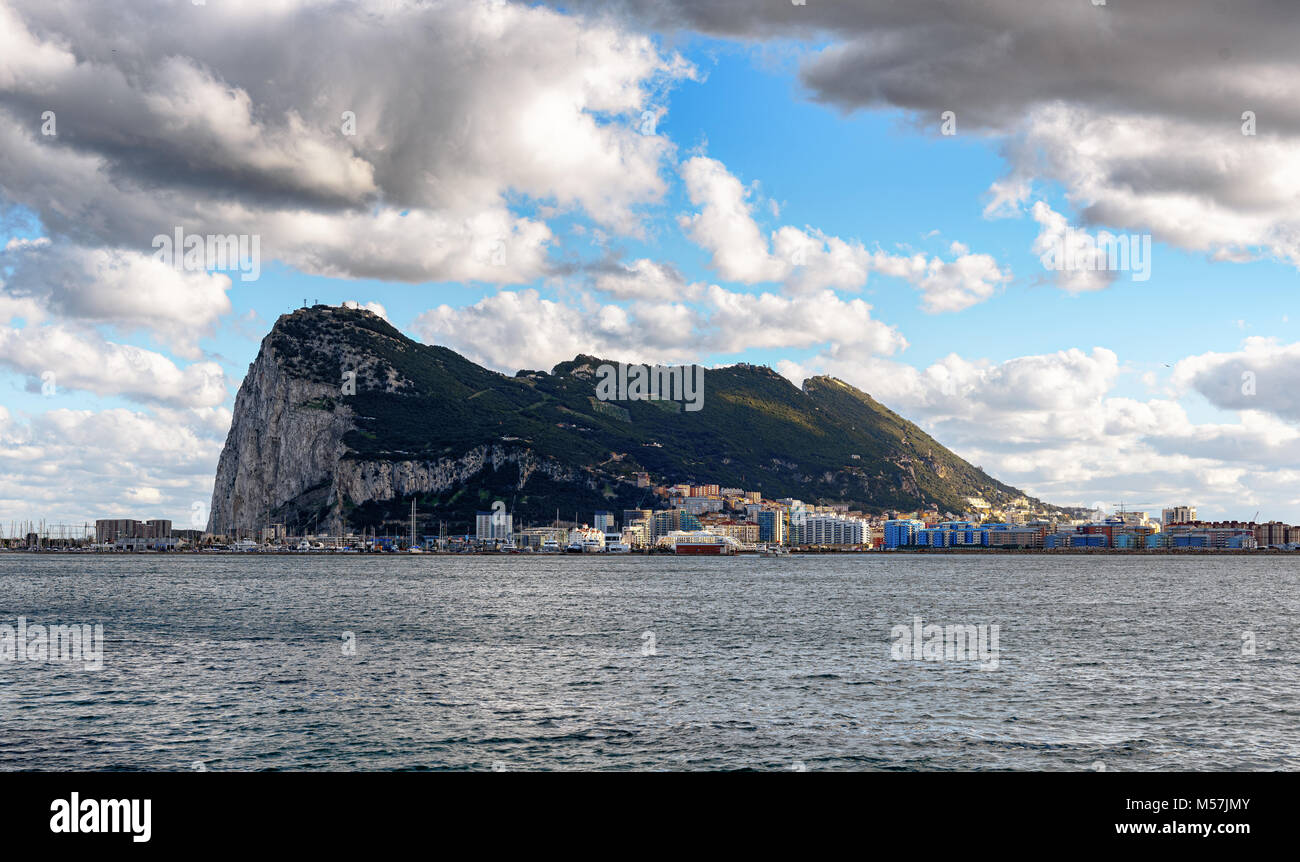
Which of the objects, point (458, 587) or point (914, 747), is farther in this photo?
point (458, 587)

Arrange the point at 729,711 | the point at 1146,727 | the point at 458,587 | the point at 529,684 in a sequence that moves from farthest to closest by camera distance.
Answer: the point at 458,587, the point at 529,684, the point at 729,711, the point at 1146,727
